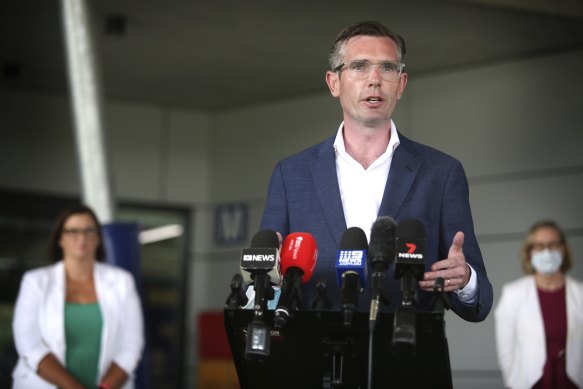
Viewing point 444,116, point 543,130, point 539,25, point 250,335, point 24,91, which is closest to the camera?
point 250,335

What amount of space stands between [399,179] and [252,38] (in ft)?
20.3

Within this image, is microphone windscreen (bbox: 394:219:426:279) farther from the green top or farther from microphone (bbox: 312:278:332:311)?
the green top

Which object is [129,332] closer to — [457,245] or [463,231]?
[463,231]

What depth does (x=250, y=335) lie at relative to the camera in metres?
2.19

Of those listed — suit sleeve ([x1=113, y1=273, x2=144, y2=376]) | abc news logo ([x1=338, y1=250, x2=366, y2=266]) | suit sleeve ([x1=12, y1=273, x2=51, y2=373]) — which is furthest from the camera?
suit sleeve ([x1=113, y1=273, x2=144, y2=376])

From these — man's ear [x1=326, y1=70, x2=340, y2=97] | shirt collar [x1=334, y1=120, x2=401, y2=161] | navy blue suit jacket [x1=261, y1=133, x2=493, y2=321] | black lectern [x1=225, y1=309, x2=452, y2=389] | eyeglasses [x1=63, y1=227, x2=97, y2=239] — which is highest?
man's ear [x1=326, y1=70, x2=340, y2=97]

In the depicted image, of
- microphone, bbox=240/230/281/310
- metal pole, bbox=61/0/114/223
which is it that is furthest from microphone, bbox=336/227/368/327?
metal pole, bbox=61/0/114/223

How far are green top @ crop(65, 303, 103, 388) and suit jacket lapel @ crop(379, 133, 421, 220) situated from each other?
9.22 ft

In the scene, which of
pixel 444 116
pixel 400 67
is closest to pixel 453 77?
pixel 444 116

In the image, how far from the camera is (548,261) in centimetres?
646

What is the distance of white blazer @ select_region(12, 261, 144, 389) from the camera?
4969 millimetres

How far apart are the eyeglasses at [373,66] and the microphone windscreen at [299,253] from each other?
510 mm

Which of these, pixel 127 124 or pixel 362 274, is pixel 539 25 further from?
pixel 362 274

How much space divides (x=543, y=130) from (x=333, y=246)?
6456 millimetres
